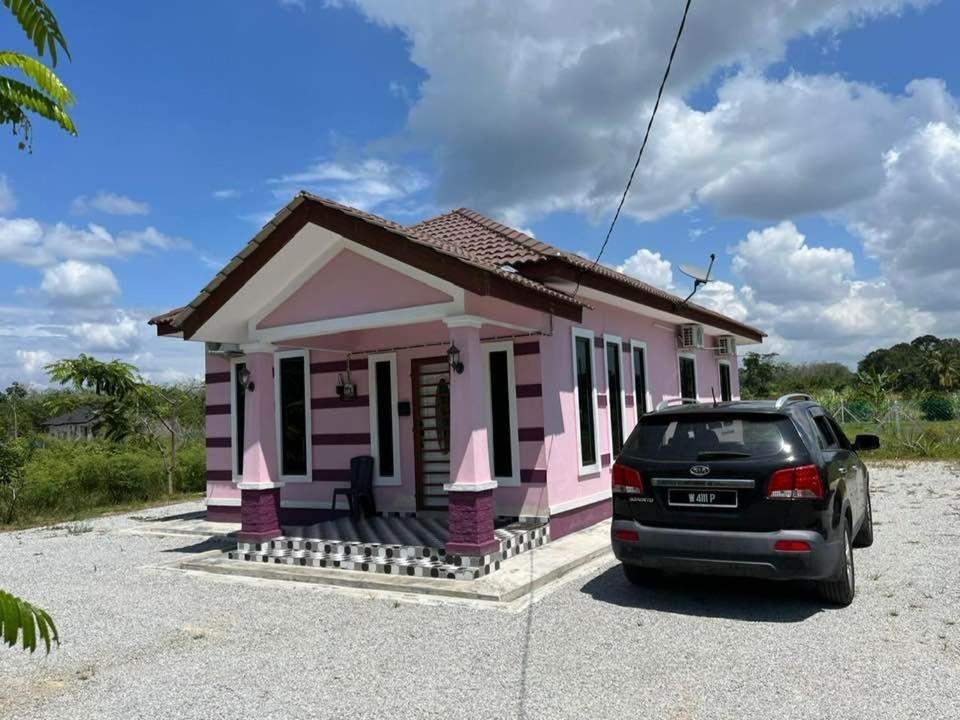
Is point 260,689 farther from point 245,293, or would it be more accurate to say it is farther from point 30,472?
point 30,472

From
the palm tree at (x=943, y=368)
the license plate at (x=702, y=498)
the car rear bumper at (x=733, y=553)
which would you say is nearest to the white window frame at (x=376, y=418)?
the car rear bumper at (x=733, y=553)

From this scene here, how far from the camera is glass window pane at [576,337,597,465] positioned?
985cm

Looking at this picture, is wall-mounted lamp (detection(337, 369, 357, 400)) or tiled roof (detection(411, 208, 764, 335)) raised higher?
tiled roof (detection(411, 208, 764, 335))

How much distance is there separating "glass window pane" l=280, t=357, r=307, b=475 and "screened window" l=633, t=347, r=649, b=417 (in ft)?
17.9

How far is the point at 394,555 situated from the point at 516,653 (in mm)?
3057

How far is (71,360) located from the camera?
52.7 feet

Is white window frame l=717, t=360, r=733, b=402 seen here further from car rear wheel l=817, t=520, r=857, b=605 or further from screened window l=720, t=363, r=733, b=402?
car rear wheel l=817, t=520, r=857, b=605

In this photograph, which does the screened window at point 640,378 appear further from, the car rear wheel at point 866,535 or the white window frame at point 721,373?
the white window frame at point 721,373

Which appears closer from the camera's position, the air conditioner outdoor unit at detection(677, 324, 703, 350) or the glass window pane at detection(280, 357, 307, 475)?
the glass window pane at detection(280, 357, 307, 475)

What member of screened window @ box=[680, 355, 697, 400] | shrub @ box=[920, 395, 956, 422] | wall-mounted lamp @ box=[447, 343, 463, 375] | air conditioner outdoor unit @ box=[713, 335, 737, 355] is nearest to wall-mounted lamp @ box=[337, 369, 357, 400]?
wall-mounted lamp @ box=[447, 343, 463, 375]

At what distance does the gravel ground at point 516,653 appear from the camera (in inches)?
157

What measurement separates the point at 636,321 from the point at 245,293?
6594 millimetres

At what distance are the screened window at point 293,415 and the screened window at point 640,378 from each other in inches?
214

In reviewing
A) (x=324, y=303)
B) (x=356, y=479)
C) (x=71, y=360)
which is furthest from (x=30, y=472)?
(x=324, y=303)
